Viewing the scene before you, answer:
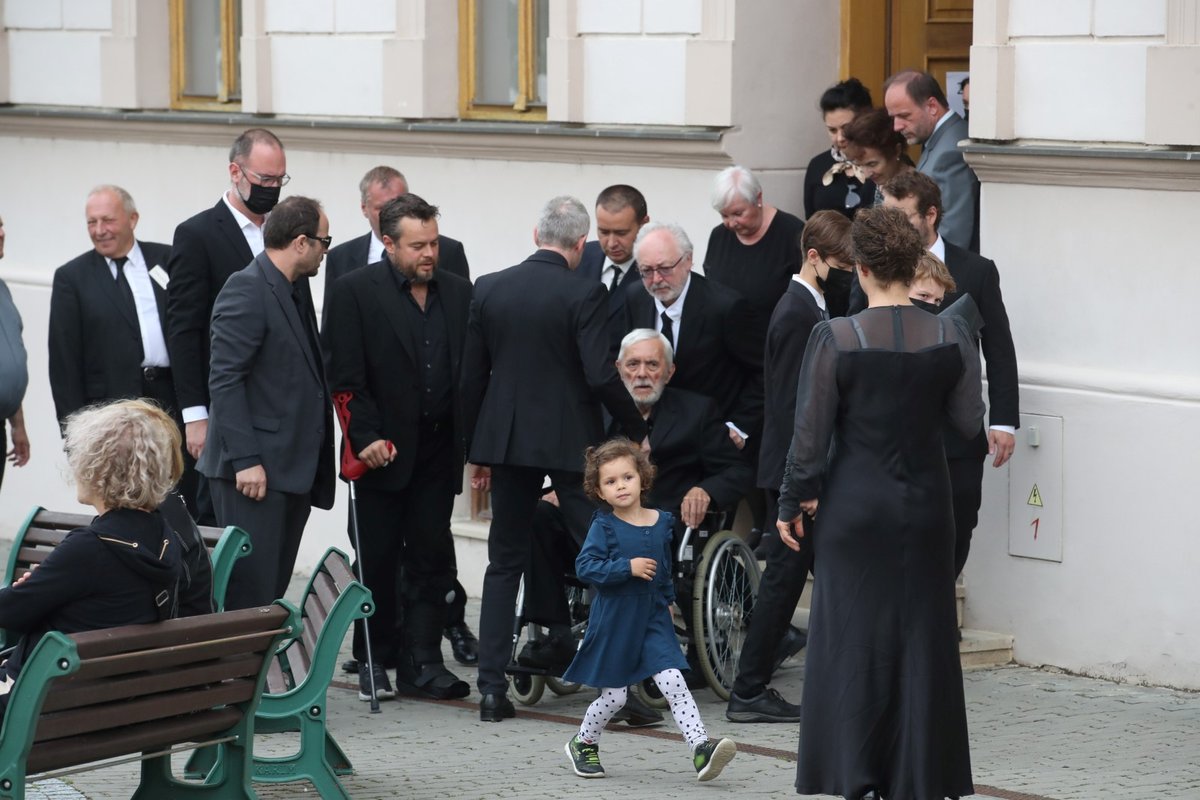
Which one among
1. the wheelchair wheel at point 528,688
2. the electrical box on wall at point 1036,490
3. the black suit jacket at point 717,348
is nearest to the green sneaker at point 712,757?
the wheelchair wheel at point 528,688

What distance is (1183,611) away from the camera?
873 cm

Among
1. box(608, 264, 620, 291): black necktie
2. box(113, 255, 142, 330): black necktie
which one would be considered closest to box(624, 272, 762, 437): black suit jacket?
box(608, 264, 620, 291): black necktie

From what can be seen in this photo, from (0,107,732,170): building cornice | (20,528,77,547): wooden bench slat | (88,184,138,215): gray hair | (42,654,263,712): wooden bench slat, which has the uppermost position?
(0,107,732,170): building cornice

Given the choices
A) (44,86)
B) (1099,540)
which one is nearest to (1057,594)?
(1099,540)

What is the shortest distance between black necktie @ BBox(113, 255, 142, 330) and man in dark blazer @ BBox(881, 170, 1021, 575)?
3662mm

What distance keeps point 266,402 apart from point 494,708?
1.47 m

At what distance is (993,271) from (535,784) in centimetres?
275

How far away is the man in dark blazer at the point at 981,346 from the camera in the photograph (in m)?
8.21

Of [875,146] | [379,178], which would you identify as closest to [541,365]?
[875,146]

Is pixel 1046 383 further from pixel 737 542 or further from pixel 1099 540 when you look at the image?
pixel 737 542

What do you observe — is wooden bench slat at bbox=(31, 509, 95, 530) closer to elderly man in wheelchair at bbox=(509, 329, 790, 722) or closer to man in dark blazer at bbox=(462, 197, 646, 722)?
man in dark blazer at bbox=(462, 197, 646, 722)

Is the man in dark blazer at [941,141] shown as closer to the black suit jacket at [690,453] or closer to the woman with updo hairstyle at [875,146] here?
the woman with updo hairstyle at [875,146]

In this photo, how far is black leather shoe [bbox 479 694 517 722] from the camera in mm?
8469

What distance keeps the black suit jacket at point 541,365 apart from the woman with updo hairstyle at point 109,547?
255 centimetres
